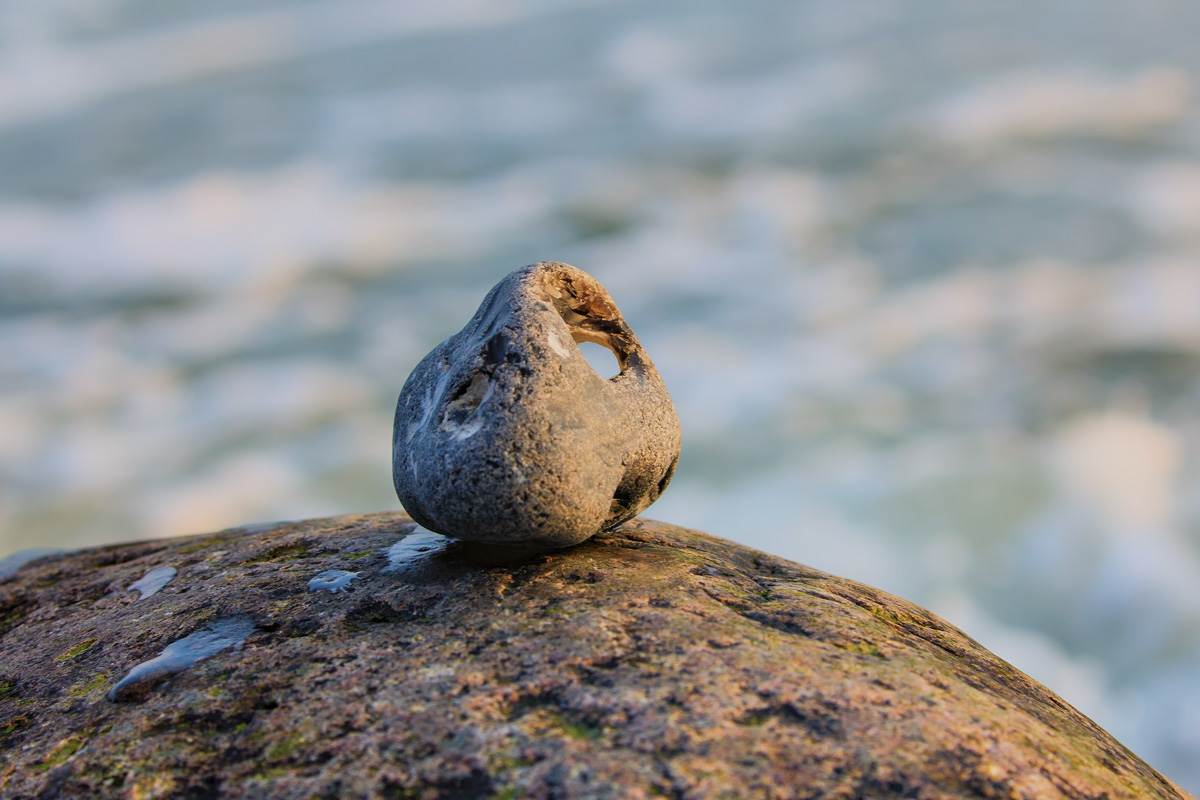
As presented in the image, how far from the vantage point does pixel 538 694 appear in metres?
3.34

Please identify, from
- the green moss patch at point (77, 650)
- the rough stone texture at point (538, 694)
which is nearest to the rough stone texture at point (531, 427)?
the rough stone texture at point (538, 694)

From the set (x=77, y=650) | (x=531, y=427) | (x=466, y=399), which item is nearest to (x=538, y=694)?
(x=531, y=427)

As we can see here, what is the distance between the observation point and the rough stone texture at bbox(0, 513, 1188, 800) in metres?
3.02

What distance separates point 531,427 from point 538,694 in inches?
42.6

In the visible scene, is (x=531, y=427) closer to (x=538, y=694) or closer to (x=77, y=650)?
(x=538, y=694)

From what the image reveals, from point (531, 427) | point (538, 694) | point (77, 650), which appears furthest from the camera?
point (77, 650)

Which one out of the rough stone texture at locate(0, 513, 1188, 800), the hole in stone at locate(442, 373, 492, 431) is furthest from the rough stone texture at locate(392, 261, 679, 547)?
the rough stone texture at locate(0, 513, 1188, 800)

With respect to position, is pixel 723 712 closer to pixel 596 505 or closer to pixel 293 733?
pixel 596 505

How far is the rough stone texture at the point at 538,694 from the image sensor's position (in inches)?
119

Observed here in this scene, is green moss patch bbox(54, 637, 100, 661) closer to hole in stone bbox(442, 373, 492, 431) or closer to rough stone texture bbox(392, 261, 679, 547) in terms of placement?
rough stone texture bbox(392, 261, 679, 547)

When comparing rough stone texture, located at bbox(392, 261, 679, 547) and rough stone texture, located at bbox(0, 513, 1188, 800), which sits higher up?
rough stone texture, located at bbox(392, 261, 679, 547)

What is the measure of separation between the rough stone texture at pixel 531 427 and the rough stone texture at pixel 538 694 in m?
0.36

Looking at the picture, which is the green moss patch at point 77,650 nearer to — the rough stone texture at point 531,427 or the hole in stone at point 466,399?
the rough stone texture at point 531,427

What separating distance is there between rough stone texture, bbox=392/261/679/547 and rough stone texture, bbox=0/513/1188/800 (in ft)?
1.17
